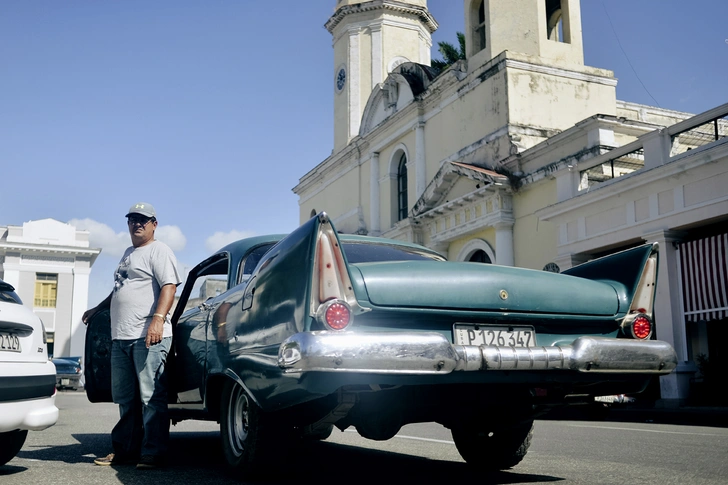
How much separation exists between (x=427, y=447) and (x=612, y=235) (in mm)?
11078

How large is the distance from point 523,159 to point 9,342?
681 inches

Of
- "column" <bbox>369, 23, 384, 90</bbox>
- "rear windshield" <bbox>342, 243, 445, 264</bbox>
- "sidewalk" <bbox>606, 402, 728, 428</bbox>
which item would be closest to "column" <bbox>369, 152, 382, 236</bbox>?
"column" <bbox>369, 23, 384, 90</bbox>

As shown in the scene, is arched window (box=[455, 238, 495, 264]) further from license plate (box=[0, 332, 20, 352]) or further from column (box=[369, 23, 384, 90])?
license plate (box=[0, 332, 20, 352])

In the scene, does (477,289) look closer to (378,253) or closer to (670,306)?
(378,253)

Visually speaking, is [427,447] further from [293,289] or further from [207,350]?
[293,289]

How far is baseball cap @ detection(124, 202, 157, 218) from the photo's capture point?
5029mm

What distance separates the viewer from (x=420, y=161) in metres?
25.7

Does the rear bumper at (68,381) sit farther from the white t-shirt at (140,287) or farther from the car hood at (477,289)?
the car hood at (477,289)

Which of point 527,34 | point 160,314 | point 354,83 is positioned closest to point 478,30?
point 527,34

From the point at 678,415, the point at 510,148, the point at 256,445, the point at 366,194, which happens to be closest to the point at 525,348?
the point at 256,445

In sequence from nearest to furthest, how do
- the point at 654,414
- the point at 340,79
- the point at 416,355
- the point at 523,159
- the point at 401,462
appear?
the point at 416,355 → the point at 401,462 → the point at 654,414 → the point at 523,159 → the point at 340,79

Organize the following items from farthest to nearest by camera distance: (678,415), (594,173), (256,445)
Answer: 1. (594,173)
2. (678,415)
3. (256,445)

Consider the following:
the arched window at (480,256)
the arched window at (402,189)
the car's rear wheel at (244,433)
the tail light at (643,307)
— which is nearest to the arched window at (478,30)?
the arched window at (402,189)

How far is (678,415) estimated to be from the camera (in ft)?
39.2
